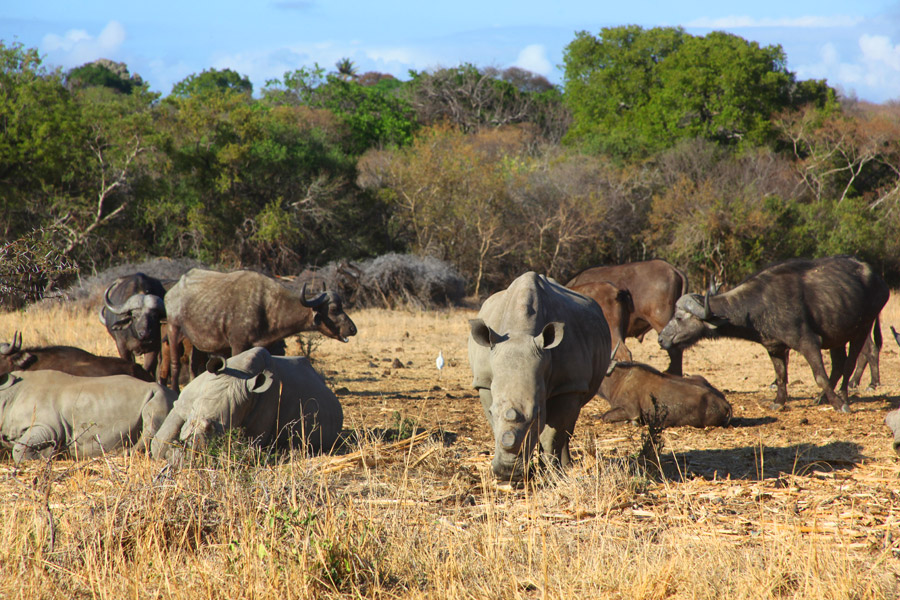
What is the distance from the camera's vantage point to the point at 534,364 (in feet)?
17.2

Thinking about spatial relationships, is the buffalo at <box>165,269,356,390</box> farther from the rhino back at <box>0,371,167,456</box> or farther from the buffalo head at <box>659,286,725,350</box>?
the buffalo head at <box>659,286,725,350</box>

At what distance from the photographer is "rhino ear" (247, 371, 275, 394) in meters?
6.50

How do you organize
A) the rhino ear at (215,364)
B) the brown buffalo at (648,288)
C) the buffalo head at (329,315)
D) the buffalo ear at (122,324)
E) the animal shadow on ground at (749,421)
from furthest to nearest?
→ 1. the brown buffalo at (648,288)
2. the buffalo ear at (122,324)
3. the buffalo head at (329,315)
4. the animal shadow on ground at (749,421)
5. the rhino ear at (215,364)

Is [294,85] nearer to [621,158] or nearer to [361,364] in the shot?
[621,158]

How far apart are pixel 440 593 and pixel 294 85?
5150 centimetres

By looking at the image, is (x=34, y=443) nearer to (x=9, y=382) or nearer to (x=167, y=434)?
(x=9, y=382)

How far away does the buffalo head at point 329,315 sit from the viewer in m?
10.0

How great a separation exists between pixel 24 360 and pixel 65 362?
1.46 feet

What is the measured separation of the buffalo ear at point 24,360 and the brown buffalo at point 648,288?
755 centimetres

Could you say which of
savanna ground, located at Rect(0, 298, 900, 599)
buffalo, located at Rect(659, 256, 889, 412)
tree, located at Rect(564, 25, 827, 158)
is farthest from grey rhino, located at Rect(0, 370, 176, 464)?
tree, located at Rect(564, 25, 827, 158)

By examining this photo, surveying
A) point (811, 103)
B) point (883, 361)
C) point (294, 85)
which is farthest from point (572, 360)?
point (294, 85)

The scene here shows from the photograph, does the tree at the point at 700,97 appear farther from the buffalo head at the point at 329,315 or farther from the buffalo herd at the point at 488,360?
the buffalo head at the point at 329,315

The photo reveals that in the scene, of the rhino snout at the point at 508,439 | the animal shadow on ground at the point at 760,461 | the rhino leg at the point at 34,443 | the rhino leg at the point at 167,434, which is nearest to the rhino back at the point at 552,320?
the rhino snout at the point at 508,439

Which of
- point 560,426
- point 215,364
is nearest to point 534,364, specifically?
point 560,426
